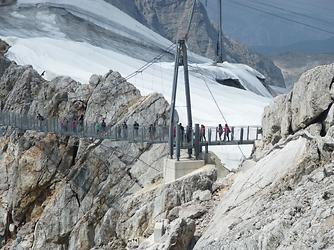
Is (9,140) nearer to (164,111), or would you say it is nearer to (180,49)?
(164,111)

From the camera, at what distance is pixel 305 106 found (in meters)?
17.7

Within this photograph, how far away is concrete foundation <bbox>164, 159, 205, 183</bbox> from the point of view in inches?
971

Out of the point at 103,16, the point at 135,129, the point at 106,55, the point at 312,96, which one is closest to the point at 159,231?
the point at 312,96

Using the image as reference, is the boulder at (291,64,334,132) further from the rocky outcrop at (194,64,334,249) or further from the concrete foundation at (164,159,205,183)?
the concrete foundation at (164,159,205,183)

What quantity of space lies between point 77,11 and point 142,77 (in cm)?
3486

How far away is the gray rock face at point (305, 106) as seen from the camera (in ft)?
55.5

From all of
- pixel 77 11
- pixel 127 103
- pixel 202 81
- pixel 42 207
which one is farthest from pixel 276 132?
pixel 77 11

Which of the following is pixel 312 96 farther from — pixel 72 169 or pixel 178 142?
pixel 72 169

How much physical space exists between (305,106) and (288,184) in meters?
3.37

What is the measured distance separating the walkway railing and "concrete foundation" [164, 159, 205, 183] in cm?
91

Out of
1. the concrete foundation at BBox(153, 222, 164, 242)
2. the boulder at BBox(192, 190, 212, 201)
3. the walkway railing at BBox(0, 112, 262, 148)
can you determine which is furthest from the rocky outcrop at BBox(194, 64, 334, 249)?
the walkway railing at BBox(0, 112, 262, 148)

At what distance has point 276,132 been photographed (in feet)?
65.9

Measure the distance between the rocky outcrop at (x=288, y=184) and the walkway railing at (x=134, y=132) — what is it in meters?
5.50

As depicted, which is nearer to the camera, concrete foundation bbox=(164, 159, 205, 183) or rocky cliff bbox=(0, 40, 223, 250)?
concrete foundation bbox=(164, 159, 205, 183)
